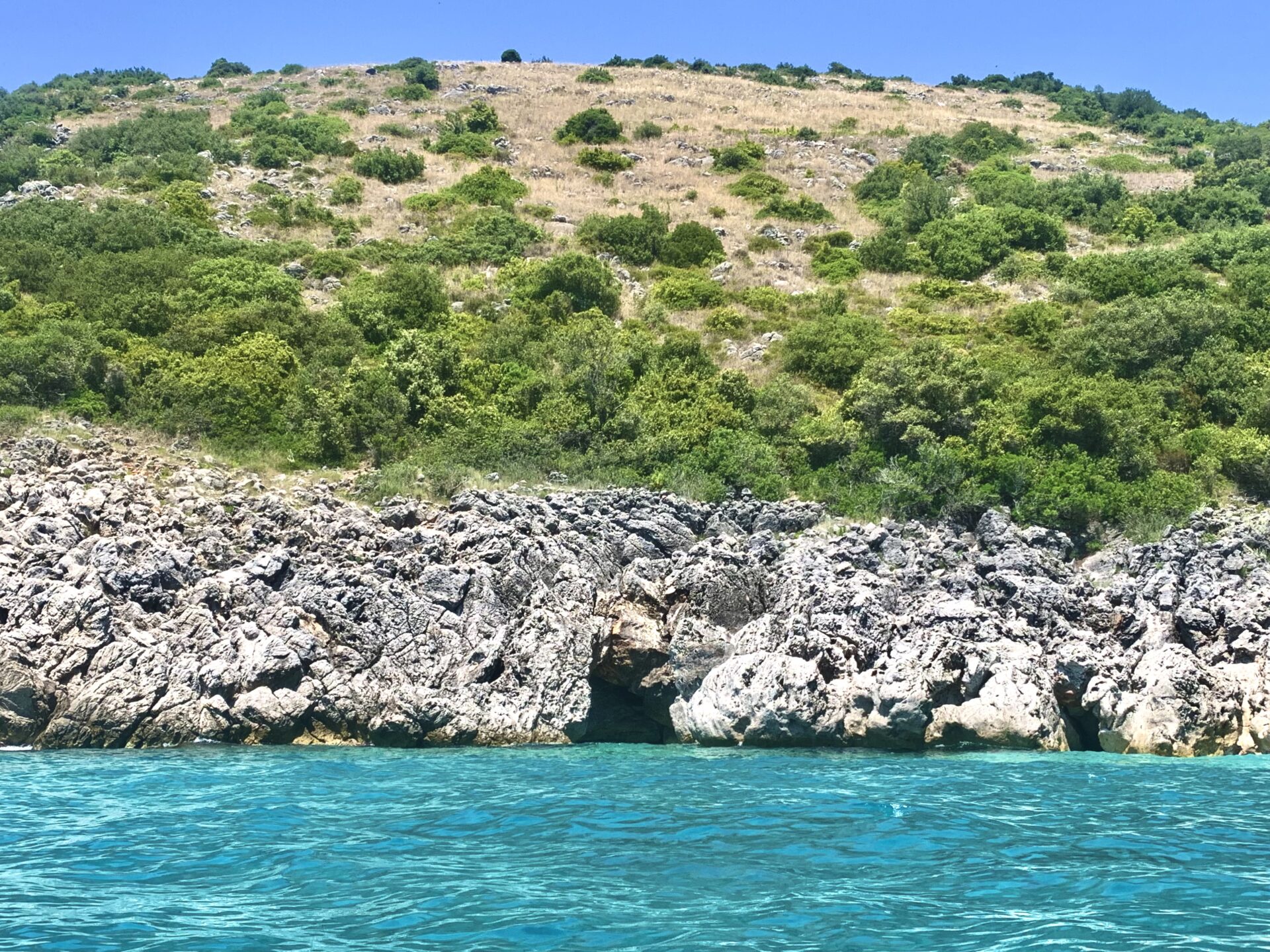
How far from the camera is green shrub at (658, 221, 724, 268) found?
178 feet

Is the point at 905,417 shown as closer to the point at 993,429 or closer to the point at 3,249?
the point at 993,429

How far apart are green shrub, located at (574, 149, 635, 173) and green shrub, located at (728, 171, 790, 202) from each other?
23.9 feet

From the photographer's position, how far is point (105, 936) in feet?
31.2

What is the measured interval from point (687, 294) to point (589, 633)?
29.1 m

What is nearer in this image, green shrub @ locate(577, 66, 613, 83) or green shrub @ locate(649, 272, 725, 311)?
green shrub @ locate(649, 272, 725, 311)

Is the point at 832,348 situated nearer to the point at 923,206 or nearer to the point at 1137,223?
the point at 923,206

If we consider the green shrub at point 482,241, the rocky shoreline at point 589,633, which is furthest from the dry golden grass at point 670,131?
the rocky shoreline at point 589,633

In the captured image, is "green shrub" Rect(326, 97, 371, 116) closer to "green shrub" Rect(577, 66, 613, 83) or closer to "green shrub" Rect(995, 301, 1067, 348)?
"green shrub" Rect(577, 66, 613, 83)

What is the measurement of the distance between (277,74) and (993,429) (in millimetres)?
85882

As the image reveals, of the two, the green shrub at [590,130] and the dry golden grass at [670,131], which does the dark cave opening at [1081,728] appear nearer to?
the dry golden grass at [670,131]

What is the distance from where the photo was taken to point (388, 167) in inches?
2576

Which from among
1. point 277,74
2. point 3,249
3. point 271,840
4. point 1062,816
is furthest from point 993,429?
point 277,74

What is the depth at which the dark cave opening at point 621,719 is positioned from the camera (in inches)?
880

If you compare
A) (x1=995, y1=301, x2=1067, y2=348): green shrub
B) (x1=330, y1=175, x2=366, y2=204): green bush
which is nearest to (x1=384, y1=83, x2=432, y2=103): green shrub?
(x1=330, y1=175, x2=366, y2=204): green bush
